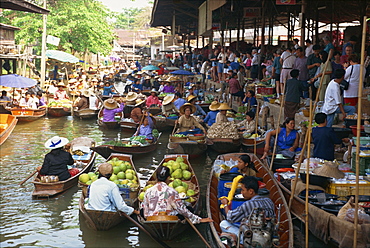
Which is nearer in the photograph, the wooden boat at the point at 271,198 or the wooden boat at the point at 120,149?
the wooden boat at the point at 271,198

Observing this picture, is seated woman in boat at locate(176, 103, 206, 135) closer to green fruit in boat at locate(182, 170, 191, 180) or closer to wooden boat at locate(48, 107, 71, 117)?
green fruit in boat at locate(182, 170, 191, 180)

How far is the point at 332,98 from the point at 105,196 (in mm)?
4497

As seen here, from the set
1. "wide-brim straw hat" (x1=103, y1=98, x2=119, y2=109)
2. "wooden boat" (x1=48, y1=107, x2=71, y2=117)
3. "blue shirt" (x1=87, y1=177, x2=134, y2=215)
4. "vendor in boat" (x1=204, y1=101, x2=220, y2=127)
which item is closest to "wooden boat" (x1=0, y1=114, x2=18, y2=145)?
"wide-brim straw hat" (x1=103, y1=98, x2=119, y2=109)

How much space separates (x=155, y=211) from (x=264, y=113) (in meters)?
6.80

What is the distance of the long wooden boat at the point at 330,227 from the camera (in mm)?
5125

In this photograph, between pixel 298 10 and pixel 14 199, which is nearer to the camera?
pixel 14 199

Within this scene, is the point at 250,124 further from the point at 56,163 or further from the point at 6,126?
the point at 6,126

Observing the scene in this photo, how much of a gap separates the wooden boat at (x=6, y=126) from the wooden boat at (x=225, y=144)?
6.46 meters

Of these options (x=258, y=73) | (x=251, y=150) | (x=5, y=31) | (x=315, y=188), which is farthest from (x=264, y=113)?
(x=5, y=31)

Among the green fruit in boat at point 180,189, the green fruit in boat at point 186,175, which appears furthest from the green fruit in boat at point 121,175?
the green fruit in boat at point 180,189

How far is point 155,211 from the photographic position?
6.41 meters

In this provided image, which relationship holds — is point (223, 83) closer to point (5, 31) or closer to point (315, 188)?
point (315, 188)

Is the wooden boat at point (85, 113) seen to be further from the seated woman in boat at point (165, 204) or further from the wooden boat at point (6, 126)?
the seated woman in boat at point (165, 204)

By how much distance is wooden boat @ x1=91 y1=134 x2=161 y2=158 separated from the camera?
11055mm
